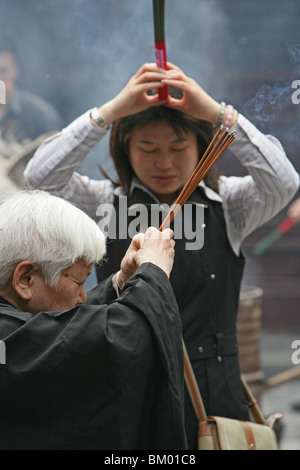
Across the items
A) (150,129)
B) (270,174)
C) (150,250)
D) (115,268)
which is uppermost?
(150,129)

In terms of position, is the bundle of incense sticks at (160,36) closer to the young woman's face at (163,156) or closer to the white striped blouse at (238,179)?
the young woman's face at (163,156)

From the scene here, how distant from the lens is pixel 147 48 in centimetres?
274

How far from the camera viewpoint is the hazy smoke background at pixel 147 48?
257 centimetres

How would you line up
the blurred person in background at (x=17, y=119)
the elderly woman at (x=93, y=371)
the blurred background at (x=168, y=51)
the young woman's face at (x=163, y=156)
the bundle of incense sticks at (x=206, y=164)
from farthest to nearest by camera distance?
the blurred person in background at (x=17, y=119)
the blurred background at (x=168, y=51)
the young woman's face at (x=163, y=156)
the bundle of incense sticks at (x=206, y=164)
the elderly woman at (x=93, y=371)

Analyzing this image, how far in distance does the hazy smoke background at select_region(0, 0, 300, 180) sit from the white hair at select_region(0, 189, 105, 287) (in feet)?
3.24

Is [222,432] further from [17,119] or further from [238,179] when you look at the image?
[17,119]

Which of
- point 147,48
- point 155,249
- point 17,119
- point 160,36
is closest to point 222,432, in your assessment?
point 155,249

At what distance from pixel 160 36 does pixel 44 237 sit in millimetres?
766

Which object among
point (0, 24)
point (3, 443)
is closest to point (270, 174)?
point (3, 443)

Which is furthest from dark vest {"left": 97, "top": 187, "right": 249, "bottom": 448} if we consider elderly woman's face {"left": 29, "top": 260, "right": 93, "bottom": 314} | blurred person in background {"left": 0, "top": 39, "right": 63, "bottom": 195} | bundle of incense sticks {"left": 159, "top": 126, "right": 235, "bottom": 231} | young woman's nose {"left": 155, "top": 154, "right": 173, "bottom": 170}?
blurred person in background {"left": 0, "top": 39, "right": 63, "bottom": 195}

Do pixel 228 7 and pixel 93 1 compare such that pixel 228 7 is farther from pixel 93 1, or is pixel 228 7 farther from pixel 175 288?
pixel 175 288

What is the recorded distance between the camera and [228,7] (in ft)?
10.3

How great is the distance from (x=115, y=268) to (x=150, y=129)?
1.47ft

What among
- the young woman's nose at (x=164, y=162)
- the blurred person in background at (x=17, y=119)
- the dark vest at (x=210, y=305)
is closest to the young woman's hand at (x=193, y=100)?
the young woman's nose at (x=164, y=162)
